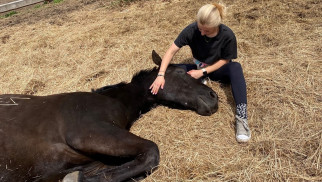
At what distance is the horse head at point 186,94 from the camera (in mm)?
3445

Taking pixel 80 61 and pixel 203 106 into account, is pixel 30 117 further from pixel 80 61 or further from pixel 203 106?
pixel 80 61

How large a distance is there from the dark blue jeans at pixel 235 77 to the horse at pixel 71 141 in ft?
1.13

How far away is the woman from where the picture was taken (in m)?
3.12

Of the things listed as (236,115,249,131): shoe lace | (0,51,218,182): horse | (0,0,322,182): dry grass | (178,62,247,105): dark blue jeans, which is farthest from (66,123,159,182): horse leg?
(178,62,247,105): dark blue jeans

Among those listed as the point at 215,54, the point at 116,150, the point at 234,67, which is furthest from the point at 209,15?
the point at 116,150

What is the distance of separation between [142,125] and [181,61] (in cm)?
193

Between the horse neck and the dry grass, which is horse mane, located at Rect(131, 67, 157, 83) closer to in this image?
the horse neck

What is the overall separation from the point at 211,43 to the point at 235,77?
1.94ft

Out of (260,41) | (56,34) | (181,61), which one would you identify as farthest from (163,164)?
(56,34)

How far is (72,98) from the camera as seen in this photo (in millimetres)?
3232

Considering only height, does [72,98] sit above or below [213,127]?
above

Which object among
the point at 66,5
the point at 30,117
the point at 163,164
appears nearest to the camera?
the point at 163,164

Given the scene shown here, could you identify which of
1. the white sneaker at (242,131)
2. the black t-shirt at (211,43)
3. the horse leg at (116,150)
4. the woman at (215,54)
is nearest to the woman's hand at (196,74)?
the woman at (215,54)

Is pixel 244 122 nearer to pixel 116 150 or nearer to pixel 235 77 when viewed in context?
pixel 235 77
